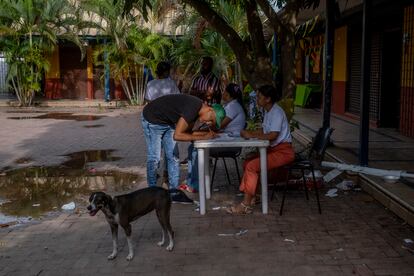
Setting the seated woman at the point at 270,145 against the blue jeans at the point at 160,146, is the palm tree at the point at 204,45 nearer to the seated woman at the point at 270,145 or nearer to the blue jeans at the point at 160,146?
the blue jeans at the point at 160,146

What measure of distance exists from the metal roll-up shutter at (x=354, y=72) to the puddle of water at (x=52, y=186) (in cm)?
814

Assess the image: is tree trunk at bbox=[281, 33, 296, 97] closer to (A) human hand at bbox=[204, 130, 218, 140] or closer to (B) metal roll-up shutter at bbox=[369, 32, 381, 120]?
(A) human hand at bbox=[204, 130, 218, 140]

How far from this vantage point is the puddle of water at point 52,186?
22.3 ft

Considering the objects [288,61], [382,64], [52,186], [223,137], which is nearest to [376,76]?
[382,64]

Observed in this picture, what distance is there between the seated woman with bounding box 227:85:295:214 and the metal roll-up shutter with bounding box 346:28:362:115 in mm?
9045

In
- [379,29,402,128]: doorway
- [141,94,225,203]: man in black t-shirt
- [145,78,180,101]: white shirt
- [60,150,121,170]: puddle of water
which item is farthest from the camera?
[379,29,402,128]: doorway

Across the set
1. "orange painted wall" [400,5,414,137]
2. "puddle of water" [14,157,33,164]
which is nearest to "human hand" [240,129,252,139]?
"puddle of water" [14,157,33,164]

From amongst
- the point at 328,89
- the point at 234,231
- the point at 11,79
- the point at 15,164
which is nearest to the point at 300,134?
the point at 328,89

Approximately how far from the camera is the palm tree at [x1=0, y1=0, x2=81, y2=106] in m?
20.0

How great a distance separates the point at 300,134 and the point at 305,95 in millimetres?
6702

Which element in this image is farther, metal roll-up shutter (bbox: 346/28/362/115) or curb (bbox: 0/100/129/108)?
curb (bbox: 0/100/129/108)

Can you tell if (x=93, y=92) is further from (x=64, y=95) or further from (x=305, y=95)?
(x=305, y=95)

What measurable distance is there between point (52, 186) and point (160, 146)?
6.97 feet

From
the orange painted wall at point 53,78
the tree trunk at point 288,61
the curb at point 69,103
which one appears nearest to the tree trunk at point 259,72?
the tree trunk at point 288,61
